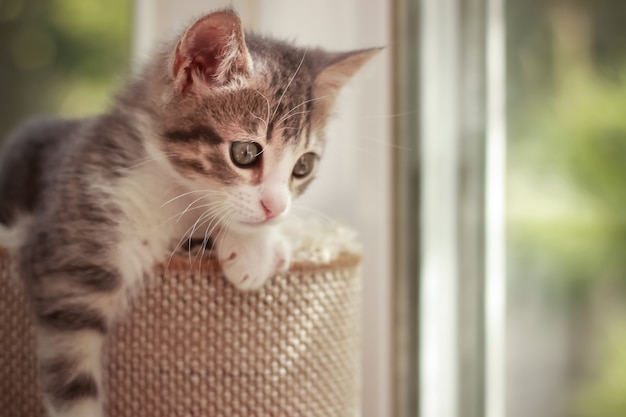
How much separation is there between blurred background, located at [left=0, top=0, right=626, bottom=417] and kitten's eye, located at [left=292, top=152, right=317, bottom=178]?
13.9 inches

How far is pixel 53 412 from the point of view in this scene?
3.14 feet

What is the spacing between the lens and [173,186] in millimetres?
1007

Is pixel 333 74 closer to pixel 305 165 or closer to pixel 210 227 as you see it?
pixel 305 165

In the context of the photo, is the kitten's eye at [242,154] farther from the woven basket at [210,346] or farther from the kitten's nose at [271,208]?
the woven basket at [210,346]

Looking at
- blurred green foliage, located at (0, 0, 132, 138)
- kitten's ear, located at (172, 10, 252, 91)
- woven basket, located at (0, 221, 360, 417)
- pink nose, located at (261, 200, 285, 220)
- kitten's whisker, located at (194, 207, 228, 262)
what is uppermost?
blurred green foliage, located at (0, 0, 132, 138)

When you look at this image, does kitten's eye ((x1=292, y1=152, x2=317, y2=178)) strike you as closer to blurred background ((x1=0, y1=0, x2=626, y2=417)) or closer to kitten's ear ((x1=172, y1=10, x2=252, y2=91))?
kitten's ear ((x1=172, y1=10, x2=252, y2=91))

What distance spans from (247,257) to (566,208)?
68 centimetres

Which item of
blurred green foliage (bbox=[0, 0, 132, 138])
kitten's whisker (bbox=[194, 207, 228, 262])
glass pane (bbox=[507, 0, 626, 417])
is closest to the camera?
kitten's whisker (bbox=[194, 207, 228, 262])

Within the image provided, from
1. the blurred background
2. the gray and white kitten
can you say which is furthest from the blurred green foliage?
the gray and white kitten

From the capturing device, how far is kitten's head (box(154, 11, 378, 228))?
917 mm

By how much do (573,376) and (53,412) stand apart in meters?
0.93

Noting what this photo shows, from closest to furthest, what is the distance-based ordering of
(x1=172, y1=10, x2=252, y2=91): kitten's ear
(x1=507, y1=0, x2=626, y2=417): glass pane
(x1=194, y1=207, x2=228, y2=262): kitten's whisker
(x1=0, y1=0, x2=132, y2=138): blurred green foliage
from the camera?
(x1=172, y1=10, x2=252, y2=91): kitten's ear, (x1=194, y1=207, x2=228, y2=262): kitten's whisker, (x1=507, y1=0, x2=626, y2=417): glass pane, (x1=0, y1=0, x2=132, y2=138): blurred green foliage

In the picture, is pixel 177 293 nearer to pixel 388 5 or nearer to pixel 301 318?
pixel 301 318

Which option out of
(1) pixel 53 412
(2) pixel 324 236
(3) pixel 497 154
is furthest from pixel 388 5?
(1) pixel 53 412
